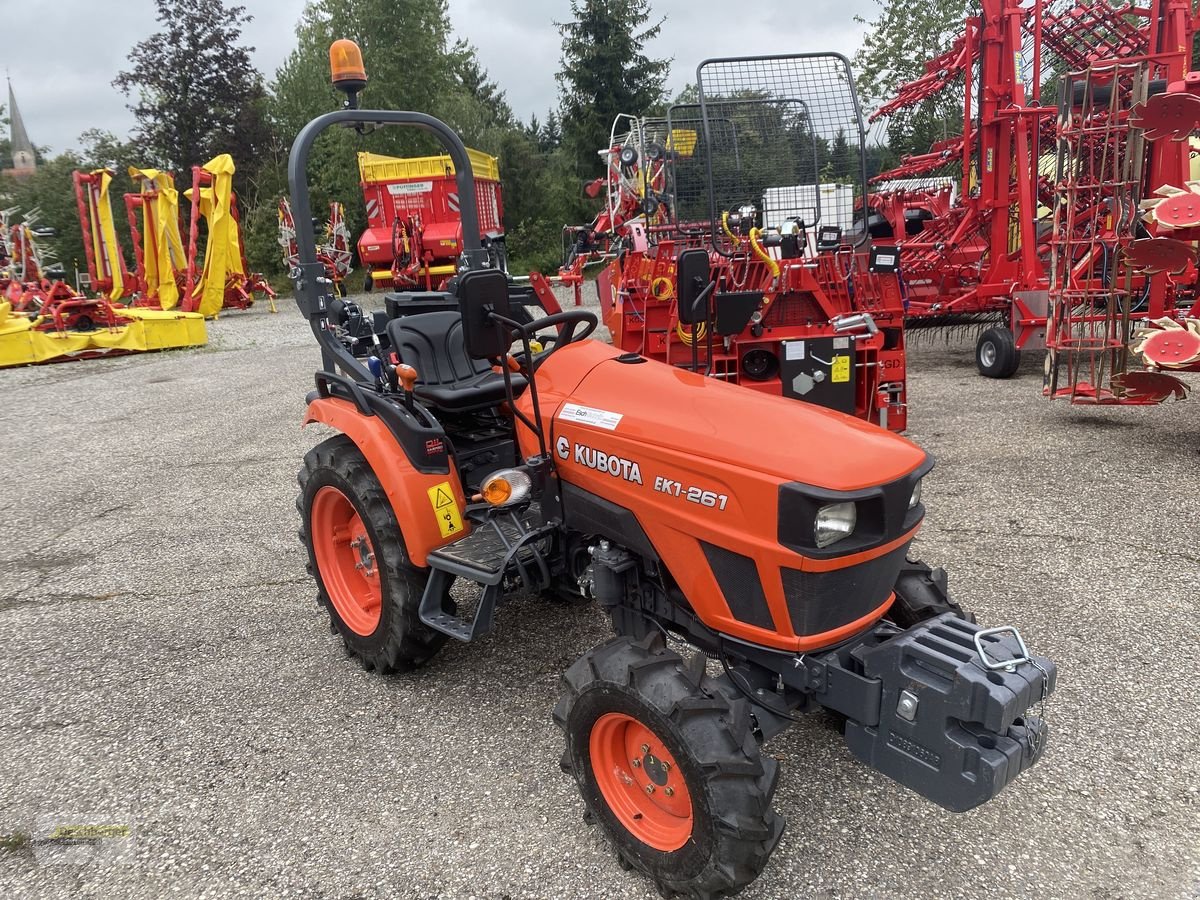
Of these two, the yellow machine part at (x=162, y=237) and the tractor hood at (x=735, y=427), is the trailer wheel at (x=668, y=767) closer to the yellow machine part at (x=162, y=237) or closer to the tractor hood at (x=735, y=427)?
the tractor hood at (x=735, y=427)

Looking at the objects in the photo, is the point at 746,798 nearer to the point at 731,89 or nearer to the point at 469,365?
the point at 469,365

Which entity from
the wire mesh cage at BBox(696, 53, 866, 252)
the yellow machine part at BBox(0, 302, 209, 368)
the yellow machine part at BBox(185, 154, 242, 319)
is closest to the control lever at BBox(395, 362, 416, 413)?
the wire mesh cage at BBox(696, 53, 866, 252)

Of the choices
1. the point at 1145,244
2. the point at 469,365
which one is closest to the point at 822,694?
the point at 469,365

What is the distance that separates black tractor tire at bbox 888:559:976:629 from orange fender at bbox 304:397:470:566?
53.4 inches

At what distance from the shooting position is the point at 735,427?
1.93m

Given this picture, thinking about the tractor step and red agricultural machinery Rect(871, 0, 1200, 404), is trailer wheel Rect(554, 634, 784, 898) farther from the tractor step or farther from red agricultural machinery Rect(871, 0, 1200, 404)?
red agricultural machinery Rect(871, 0, 1200, 404)

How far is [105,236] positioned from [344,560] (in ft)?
48.3

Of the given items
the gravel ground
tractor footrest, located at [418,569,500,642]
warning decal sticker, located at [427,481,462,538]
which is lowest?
the gravel ground

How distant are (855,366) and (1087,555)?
197cm

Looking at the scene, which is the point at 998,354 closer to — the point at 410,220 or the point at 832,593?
the point at 832,593

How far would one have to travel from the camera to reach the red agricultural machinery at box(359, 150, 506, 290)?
48.7ft

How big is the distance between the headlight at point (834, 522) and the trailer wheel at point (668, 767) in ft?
1.38

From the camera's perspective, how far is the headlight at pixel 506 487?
2.27 metres

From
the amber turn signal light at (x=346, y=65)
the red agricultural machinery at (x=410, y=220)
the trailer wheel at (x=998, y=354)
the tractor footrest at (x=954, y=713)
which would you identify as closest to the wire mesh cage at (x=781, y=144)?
the trailer wheel at (x=998, y=354)
